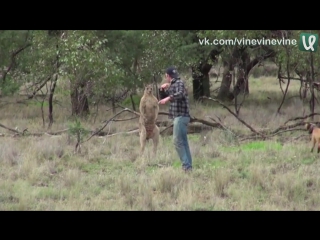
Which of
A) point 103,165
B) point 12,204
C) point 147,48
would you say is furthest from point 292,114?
point 12,204

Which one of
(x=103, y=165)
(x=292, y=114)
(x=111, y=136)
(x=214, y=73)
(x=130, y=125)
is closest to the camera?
(x=103, y=165)

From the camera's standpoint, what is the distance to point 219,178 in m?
9.78

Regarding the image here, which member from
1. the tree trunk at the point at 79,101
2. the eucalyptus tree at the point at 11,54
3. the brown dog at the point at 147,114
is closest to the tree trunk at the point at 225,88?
the tree trunk at the point at 79,101

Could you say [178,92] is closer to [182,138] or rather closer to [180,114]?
[180,114]

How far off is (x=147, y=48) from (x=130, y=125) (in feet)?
13.7

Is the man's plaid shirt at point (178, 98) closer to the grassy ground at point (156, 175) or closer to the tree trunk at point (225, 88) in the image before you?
the grassy ground at point (156, 175)

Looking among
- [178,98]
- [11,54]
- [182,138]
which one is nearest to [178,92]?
[178,98]

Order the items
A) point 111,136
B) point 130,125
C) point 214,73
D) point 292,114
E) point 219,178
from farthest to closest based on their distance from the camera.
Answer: point 214,73
point 292,114
point 130,125
point 111,136
point 219,178

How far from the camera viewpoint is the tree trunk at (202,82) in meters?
24.3

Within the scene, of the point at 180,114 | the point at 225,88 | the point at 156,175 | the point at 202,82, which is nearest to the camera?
the point at 156,175

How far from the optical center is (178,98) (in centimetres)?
1059

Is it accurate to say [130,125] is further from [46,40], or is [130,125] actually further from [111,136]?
[46,40]

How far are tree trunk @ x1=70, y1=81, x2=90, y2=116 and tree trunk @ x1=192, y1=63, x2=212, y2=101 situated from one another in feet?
19.6

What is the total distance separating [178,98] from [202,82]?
14.9 meters
